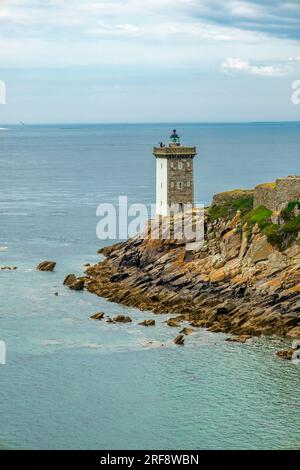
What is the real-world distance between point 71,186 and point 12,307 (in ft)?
332

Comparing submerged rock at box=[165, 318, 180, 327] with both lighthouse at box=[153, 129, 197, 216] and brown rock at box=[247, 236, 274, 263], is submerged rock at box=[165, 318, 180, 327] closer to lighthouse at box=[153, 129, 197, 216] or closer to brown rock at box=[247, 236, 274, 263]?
brown rock at box=[247, 236, 274, 263]

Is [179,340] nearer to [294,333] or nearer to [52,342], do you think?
[294,333]

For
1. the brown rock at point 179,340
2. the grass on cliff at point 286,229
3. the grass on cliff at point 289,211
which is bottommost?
the brown rock at point 179,340

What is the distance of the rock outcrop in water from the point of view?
5644cm

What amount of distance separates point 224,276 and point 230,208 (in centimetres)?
1078

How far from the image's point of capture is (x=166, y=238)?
2758 inches

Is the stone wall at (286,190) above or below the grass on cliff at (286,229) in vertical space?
above

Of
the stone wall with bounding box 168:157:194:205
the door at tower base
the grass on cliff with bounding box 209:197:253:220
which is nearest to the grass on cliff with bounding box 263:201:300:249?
the grass on cliff with bounding box 209:197:253:220

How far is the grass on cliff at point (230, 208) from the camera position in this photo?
69.9 m

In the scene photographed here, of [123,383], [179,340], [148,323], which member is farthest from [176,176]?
[123,383]

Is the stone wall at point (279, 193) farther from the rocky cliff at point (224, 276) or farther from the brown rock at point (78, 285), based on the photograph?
the brown rock at point (78, 285)

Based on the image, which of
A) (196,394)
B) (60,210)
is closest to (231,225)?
(196,394)

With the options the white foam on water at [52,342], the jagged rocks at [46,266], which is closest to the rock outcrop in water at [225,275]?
the jagged rocks at [46,266]

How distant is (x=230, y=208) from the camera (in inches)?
2800
